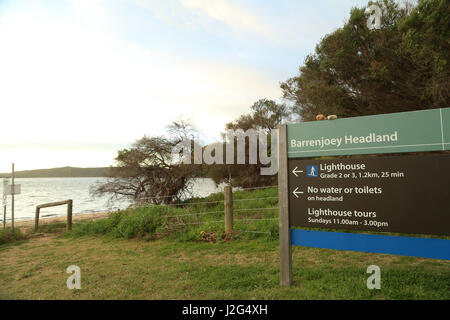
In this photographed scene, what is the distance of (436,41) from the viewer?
28.1 ft

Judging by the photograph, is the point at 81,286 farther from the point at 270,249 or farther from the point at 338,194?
the point at 338,194

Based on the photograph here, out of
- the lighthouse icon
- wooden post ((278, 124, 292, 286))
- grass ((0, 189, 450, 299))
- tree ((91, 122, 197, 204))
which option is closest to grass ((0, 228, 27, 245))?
grass ((0, 189, 450, 299))

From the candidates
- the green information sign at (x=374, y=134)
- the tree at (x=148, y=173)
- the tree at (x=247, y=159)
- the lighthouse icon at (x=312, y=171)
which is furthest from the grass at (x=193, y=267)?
the tree at (x=247, y=159)

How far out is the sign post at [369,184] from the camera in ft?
10.6

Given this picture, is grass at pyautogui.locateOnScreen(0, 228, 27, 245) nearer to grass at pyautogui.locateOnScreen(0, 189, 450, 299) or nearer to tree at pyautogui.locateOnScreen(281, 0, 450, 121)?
grass at pyautogui.locateOnScreen(0, 189, 450, 299)

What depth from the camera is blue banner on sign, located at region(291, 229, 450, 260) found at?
323cm

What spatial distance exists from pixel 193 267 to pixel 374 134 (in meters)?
3.59

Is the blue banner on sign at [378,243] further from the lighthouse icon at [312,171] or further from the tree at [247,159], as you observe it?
the tree at [247,159]

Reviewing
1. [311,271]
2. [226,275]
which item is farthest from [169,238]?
[311,271]

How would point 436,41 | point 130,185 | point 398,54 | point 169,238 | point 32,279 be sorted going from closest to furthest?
point 32,279 → point 169,238 → point 436,41 → point 398,54 → point 130,185

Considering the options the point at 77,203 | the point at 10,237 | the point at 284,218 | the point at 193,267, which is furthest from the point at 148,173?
the point at 77,203

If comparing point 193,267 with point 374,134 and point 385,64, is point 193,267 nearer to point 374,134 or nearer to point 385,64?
point 374,134

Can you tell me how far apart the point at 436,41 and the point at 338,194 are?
7886 millimetres

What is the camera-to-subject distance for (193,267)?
5.05 metres
